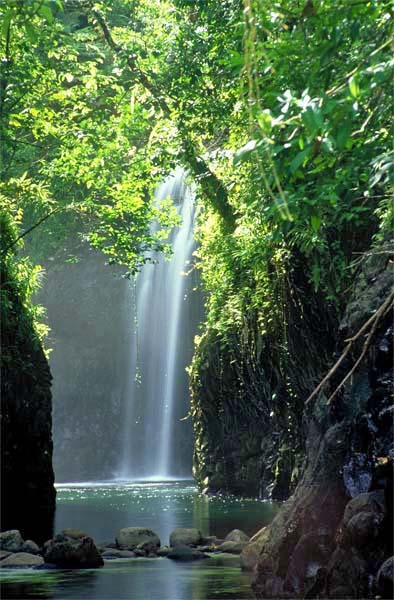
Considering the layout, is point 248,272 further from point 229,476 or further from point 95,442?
point 95,442

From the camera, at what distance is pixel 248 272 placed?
18781 mm

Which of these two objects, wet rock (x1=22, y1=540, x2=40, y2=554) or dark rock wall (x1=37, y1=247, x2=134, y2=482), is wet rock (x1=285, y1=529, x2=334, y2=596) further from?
dark rock wall (x1=37, y1=247, x2=134, y2=482)

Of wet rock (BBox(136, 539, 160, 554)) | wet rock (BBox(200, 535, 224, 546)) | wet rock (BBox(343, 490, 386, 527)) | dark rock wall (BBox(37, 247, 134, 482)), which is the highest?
dark rock wall (BBox(37, 247, 134, 482))

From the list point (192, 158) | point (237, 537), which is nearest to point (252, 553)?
point (237, 537)

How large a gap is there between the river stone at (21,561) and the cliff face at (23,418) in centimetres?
576

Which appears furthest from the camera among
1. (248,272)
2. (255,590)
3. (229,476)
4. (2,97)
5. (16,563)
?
(229,476)

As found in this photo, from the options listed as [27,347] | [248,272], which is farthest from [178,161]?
[27,347]

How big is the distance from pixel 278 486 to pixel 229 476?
11.4ft

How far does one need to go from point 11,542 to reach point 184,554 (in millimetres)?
2605

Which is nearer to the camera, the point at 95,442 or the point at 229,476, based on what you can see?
the point at 229,476

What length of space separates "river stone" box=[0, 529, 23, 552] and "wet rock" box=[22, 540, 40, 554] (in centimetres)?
9

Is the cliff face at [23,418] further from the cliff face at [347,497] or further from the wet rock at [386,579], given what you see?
the wet rock at [386,579]

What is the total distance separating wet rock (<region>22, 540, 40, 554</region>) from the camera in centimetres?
1330

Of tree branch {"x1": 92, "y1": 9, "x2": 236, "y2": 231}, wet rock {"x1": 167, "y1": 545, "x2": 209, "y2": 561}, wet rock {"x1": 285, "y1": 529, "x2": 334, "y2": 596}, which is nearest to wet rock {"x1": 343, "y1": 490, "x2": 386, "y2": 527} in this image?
wet rock {"x1": 285, "y1": 529, "x2": 334, "y2": 596}
